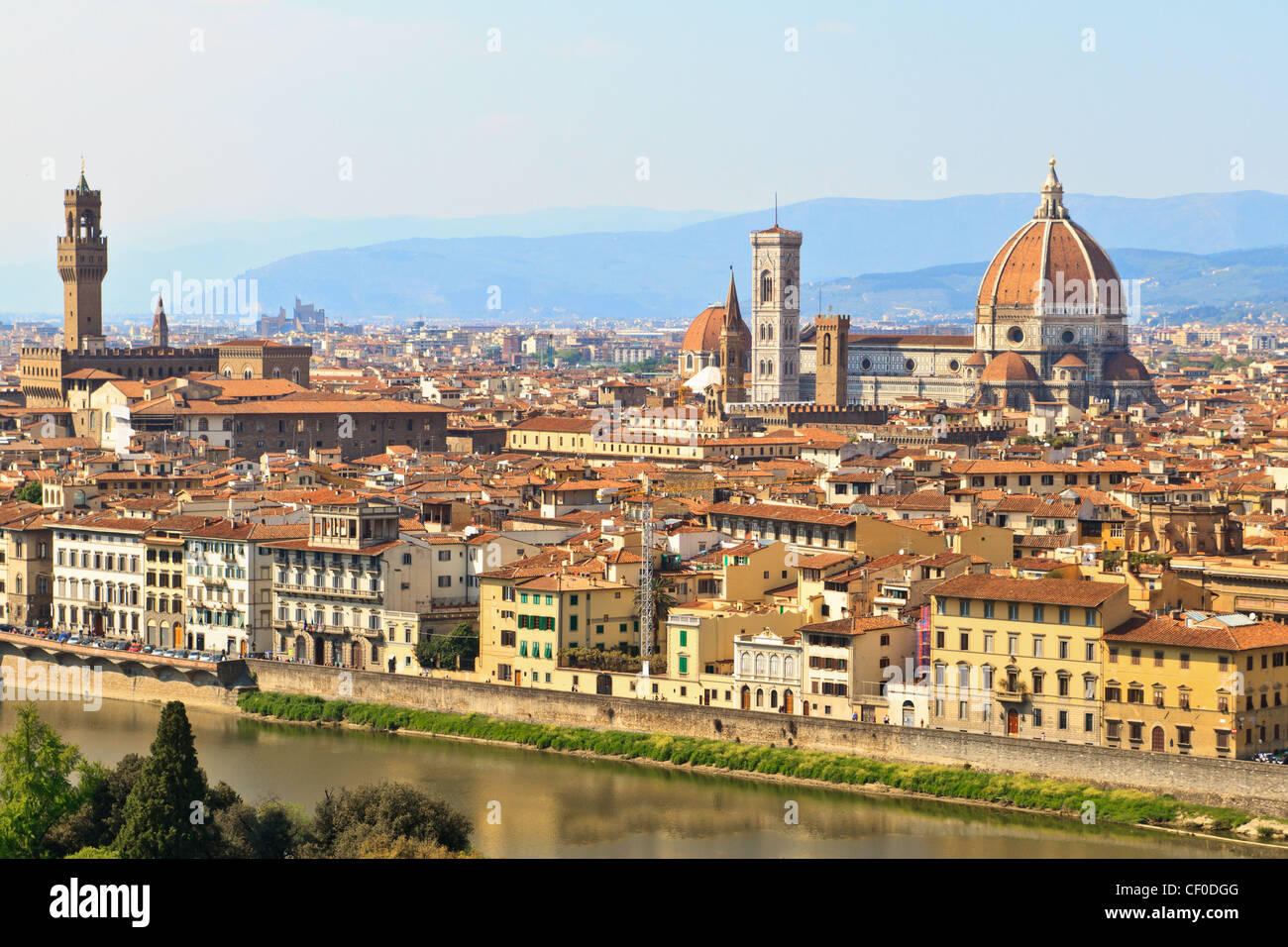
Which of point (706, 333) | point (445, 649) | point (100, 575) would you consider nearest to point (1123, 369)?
point (706, 333)

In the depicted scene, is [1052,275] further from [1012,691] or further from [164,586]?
[1012,691]

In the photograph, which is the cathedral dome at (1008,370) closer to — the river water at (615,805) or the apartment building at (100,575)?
the apartment building at (100,575)

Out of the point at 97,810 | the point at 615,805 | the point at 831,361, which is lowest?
the point at 615,805

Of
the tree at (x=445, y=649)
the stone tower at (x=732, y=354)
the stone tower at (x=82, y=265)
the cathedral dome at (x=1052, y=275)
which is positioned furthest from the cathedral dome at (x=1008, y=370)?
the tree at (x=445, y=649)
